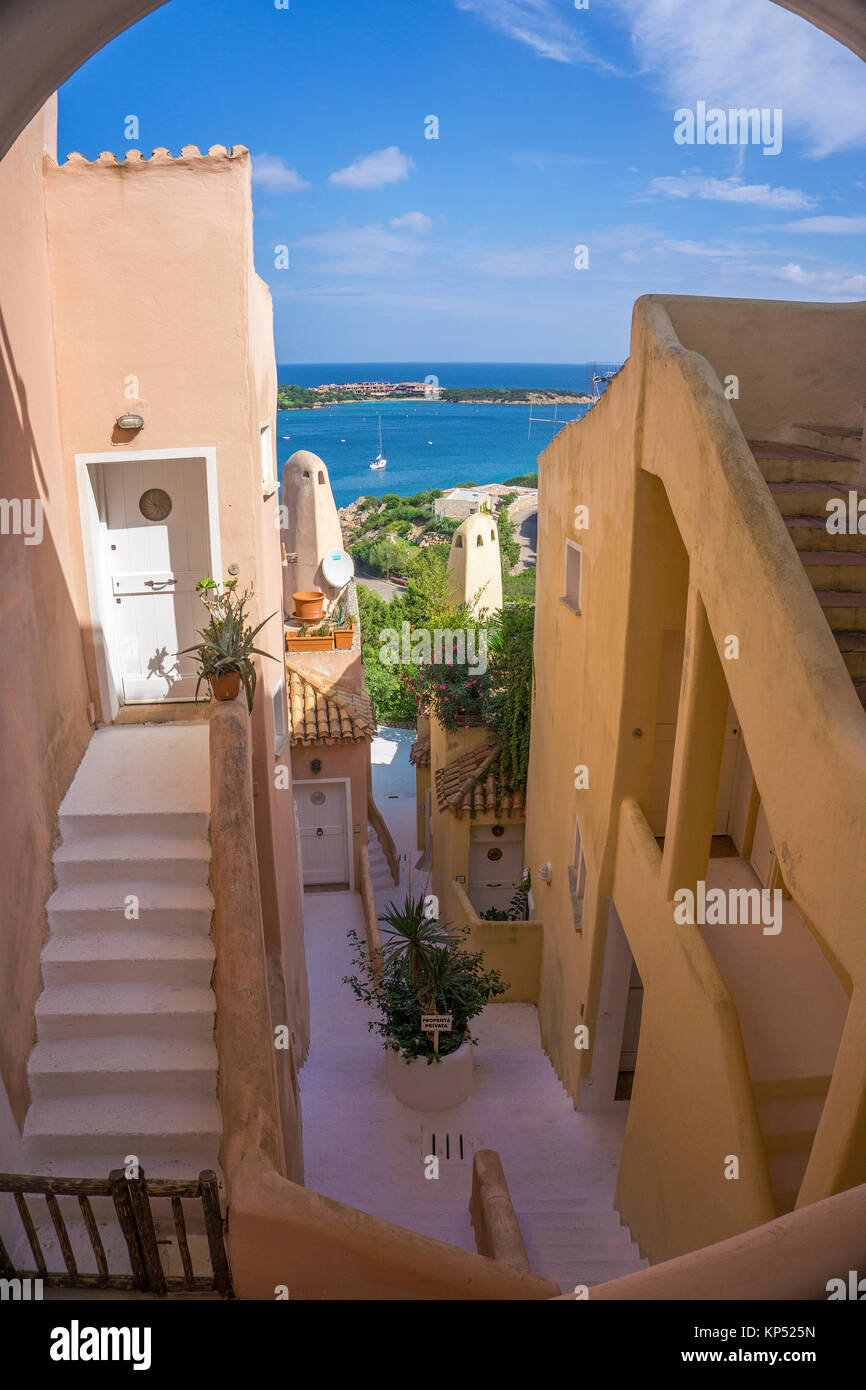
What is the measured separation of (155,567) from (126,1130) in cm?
541

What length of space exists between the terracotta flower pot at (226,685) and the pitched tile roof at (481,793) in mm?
6832

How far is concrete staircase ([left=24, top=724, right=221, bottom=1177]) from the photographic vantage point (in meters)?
4.98

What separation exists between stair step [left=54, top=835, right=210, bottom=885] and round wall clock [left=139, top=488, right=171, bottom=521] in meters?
3.57

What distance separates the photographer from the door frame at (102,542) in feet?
24.8

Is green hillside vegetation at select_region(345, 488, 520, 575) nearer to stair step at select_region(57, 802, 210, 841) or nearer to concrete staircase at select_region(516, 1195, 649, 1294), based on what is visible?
concrete staircase at select_region(516, 1195, 649, 1294)

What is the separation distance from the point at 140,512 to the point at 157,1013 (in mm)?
5010

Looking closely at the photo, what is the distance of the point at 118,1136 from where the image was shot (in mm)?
4938

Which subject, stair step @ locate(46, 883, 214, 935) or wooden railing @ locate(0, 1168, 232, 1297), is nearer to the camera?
wooden railing @ locate(0, 1168, 232, 1297)

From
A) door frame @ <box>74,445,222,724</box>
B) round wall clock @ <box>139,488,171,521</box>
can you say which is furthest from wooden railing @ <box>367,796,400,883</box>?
round wall clock @ <box>139,488,171,521</box>

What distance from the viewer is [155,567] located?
866 cm

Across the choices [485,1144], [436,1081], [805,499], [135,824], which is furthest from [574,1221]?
[805,499]

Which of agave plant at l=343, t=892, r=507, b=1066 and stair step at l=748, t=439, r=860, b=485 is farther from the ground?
stair step at l=748, t=439, r=860, b=485

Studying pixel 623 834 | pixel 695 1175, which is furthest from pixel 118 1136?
pixel 623 834
